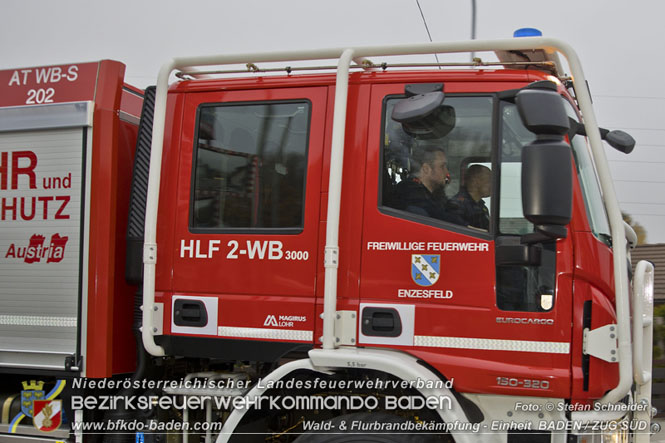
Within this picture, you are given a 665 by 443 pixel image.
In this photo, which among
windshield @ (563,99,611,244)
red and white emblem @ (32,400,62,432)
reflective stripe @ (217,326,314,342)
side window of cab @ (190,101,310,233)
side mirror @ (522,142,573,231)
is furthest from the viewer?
red and white emblem @ (32,400,62,432)

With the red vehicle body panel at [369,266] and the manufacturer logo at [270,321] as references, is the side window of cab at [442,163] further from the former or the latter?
the manufacturer logo at [270,321]

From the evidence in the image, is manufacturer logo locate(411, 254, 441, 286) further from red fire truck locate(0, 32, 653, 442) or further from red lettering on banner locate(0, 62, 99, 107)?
red lettering on banner locate(0, 62, 99, 107)

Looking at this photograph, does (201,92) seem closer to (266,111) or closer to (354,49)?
(266,111)

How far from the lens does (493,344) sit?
331cm

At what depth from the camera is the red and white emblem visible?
4238 mm

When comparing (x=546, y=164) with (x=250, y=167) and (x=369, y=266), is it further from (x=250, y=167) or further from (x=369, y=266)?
(x=250, y=167)

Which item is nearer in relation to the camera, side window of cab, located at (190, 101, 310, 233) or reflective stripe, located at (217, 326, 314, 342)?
reflective stripe, located at (217, 326, 314, 342)

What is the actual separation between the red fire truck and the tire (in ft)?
0.04

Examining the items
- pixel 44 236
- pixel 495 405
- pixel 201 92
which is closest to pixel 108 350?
pixel 44 236

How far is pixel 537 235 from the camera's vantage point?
3191 mm

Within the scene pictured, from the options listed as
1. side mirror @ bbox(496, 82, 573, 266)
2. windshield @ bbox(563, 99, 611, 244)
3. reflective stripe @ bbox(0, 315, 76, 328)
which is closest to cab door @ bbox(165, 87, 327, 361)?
reflective stripe @ bbox(0, 315, 76, 328)

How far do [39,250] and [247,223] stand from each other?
53.9 inches

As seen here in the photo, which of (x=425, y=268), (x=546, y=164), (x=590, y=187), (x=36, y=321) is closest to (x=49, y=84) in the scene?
(x=36, y=321)

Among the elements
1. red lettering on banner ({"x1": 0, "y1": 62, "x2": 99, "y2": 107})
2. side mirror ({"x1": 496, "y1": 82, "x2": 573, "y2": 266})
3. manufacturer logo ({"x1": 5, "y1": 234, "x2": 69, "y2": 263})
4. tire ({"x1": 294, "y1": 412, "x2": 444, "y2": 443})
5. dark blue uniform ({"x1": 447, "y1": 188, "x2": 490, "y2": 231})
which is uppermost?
red lettering on banner ({"x1": 0, "y1": 62, "x2": 99, "y2": 107})
